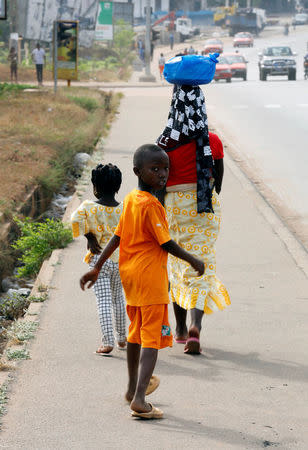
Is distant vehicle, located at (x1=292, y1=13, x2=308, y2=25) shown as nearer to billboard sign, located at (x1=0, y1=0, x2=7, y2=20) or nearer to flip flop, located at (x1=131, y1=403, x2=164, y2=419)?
billboard sign, located at (x1=0, y1=0, x2=7, y2=20)

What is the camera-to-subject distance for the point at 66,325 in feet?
21.2

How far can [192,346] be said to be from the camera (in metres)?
5.71

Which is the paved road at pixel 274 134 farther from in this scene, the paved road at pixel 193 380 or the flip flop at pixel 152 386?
the flip flop at pixel 152 386

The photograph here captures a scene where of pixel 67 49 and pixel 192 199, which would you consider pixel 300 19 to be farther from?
pixel 192 199

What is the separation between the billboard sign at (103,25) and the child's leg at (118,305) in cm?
6106

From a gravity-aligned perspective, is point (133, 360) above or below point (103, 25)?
above

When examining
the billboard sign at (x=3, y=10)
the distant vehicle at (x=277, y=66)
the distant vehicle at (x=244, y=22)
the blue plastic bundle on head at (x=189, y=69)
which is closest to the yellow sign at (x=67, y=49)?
the billboard sign at (x=3, y=10)

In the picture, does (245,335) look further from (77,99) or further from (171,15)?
(171,15)

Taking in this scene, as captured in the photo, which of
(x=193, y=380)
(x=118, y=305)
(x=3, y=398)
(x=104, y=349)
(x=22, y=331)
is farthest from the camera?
(x=22, y=331)

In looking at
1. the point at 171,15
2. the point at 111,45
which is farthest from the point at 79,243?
the point at 171,15

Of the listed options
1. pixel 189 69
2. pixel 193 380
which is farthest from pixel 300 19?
pixel 193 380

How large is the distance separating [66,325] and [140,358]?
6.29 ft

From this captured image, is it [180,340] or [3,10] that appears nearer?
[180,340]

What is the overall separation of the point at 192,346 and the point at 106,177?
1216 millimetres
